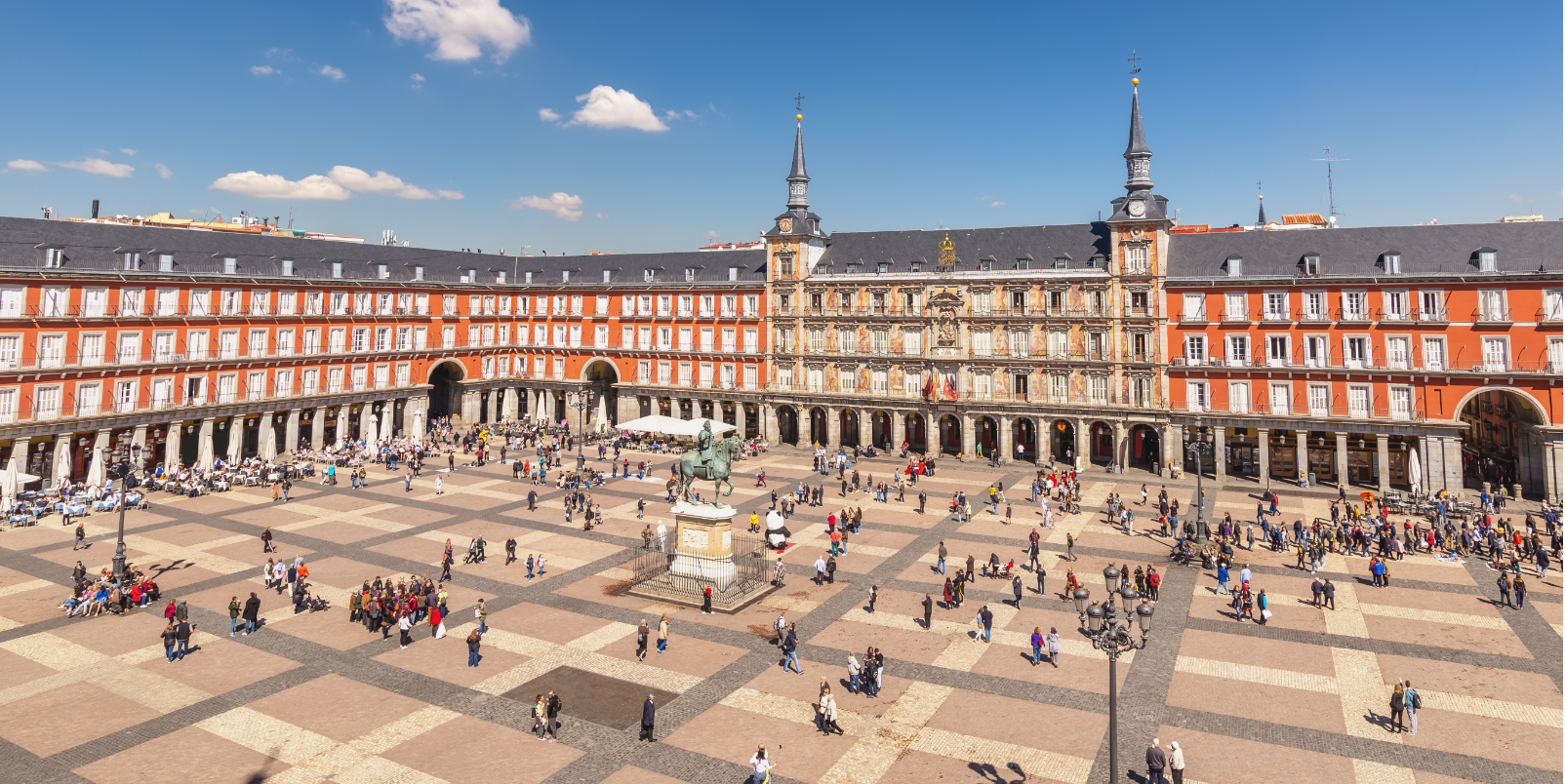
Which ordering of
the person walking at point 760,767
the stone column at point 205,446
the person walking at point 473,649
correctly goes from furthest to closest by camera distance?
1. the stone column at point 205,446
2. the person walking at point 473,649
3. the person walking at point 760,767

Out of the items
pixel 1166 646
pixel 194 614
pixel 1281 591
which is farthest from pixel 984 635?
pixel 194 614

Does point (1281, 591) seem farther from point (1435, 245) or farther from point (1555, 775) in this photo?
point (1435, 245)

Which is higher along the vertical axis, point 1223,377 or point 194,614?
point 1223,377

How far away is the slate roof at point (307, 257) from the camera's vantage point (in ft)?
177

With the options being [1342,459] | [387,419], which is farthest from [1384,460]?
[387,419]

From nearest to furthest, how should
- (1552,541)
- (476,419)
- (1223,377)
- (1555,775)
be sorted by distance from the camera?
1. (1555,775)
2. (1552,541)
3. (1223,377)
4. (476,419)

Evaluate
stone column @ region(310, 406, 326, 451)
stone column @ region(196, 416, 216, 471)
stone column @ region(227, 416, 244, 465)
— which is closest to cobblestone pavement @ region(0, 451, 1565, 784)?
stone column @ region(196, 416, 216, 471)

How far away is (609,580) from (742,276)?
4593cm

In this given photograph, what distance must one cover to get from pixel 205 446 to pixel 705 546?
46115 mm

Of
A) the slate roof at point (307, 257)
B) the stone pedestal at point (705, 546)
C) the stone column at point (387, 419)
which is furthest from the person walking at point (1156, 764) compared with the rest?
the stone column at point (387, 419)

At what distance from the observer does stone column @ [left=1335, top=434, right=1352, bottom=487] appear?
52.2m

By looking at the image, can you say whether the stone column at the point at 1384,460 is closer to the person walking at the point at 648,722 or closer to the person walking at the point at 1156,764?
the person walking at the point at 1156,764

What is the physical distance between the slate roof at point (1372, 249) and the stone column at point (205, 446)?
71.8 metres

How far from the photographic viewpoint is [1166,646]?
1089 inches
